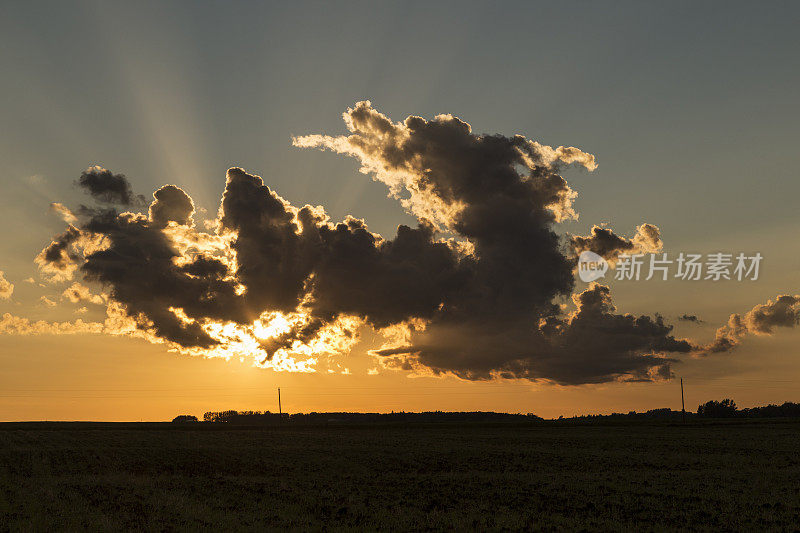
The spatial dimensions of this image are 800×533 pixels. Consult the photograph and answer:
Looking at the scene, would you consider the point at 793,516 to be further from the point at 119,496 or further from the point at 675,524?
the point at 119,496

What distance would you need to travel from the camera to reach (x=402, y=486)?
132 ft

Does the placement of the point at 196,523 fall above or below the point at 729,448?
above

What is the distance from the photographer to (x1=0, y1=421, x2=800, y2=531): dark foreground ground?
89.8ft

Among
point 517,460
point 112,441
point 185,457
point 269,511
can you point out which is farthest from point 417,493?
point 112,441

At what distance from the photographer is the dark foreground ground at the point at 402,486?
89.8 feet

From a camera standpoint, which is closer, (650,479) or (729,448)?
(650,479)

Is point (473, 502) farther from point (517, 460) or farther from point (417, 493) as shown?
point (517, 460)

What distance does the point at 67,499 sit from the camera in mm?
32469

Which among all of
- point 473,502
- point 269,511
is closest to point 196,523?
point 269,511

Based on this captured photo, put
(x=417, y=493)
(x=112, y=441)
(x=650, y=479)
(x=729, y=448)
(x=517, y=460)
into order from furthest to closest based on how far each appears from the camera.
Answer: (x=112, y=441)
(x=729, y=448)
(x=517, y=460)
(x=650, y=479)
(x=417, y=493)

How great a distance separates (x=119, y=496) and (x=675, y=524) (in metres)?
27.4

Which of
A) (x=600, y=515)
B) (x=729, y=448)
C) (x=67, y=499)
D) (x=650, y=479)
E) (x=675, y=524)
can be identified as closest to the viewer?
(x=675, y=524)

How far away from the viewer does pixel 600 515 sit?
2878 cm

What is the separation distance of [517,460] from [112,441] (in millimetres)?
50235
